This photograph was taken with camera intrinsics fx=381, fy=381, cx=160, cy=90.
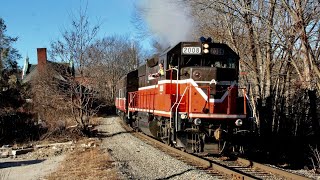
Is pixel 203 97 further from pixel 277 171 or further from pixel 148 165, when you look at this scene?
pixel 277 171

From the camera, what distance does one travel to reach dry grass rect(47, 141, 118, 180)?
1007 centimetres

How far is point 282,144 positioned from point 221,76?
598cm

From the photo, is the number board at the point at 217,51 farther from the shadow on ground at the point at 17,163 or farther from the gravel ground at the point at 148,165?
the shadow on ground at the point at 17,163

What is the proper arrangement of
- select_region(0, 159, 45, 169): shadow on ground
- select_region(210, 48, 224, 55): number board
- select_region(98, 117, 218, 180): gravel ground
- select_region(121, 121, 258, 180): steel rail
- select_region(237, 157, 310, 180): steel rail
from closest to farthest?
select_region(121, 121, 258, 180): steel rail < select_region(237, 157, 310, 180): steel rail < select_region(98, 117, 218, 180): gravel ground < select_region(210, 48, 224, 55): number board < select_region(0, 159, 45, 169): shadow on ground

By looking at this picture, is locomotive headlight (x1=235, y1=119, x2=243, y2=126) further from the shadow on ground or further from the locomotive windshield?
the shadow on ground

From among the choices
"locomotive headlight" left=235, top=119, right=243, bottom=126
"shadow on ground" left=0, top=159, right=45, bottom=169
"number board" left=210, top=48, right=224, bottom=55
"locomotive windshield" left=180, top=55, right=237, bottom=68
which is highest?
"number board" left=210, top=48, right=224, bottom=55

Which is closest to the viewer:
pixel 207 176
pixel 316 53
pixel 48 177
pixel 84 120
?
pixel 207 176

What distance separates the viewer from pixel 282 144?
16344mm

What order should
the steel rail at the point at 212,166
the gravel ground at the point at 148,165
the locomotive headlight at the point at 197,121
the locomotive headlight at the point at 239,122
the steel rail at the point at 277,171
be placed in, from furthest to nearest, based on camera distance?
the locomotive headlight at the point at 239,122, the locomotive headlight at the point at 197,121, the gravel ground at the point at 148,165, the steel rail at the point at 277,171, the steel rail at the point at 212,166

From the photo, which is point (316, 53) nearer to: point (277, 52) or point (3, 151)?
point (277, 52)

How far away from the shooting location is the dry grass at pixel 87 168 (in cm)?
1007

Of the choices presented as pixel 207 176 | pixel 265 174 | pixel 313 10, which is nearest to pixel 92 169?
pixel 207 176

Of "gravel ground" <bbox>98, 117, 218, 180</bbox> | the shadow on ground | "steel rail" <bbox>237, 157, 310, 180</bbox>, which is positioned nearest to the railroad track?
"steel rail" <bbox>237, 157, 310, 180</bbox>

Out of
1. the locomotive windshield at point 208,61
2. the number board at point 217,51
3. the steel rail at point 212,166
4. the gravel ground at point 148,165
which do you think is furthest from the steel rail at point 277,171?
the number board at point 217,51
